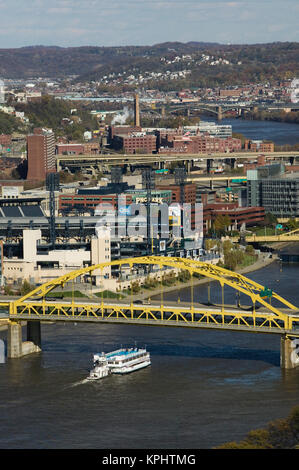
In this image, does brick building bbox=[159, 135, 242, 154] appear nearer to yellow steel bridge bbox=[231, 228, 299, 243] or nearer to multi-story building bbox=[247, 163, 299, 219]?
multi-story building bbox=[247, 163, 299, 219]

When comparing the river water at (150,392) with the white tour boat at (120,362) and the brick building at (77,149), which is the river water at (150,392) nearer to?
the white tour boat at (120,362)

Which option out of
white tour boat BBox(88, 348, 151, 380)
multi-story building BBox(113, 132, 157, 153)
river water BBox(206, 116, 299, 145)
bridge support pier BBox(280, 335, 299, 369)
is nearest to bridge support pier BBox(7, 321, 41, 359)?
white tour boat BBox(88, 348, 151, 380)

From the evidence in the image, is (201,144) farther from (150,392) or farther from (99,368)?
(150,392)

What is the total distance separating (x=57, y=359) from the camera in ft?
54.6

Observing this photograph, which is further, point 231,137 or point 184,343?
point 231,137

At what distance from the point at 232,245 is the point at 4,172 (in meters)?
16.3

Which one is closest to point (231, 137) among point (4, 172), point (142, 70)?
point (4, 172)

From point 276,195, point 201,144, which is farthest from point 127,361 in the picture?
point 201,144

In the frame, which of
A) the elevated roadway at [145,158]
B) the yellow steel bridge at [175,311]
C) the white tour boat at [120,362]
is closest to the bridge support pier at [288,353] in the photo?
the yellow steel bridge at [175,311]

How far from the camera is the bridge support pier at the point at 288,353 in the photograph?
1585cm

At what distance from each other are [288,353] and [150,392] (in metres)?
1.84

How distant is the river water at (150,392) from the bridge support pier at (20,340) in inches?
6.5

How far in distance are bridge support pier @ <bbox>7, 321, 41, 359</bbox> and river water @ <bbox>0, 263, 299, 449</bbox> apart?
6.5 inches
